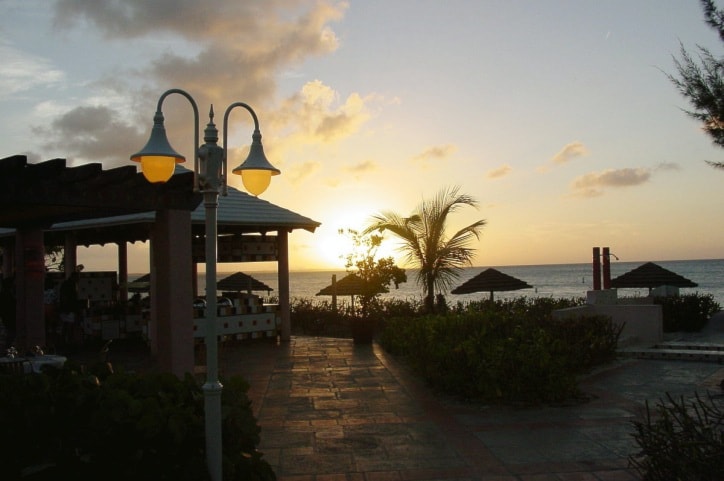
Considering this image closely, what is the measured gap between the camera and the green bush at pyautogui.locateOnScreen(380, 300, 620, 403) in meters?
8.38

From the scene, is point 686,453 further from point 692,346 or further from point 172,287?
point 692,346

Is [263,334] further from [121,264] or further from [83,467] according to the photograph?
[83,467]

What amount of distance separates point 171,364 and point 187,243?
137 cm

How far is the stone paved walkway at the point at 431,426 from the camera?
5730 mm

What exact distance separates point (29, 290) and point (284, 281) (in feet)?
18.8

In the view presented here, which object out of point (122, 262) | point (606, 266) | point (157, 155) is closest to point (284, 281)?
point (122, 262)

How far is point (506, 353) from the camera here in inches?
339

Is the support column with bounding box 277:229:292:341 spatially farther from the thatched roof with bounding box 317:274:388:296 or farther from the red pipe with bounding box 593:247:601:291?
the red pipe with bounding box 593:247:601:291

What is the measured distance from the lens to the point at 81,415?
4.54 metres

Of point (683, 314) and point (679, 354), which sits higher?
point (683, 314)

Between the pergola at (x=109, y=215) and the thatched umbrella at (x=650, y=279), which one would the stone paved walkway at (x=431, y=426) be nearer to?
the pergola at (x=109, y=215)

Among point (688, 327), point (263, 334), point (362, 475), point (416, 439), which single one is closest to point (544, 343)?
point (416, 439)

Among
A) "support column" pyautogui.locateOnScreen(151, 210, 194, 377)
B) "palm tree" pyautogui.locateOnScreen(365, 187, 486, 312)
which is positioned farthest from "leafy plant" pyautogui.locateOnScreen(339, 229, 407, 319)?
"support column" pyautogui.locateOnScreen(151, 210, 194, 377)

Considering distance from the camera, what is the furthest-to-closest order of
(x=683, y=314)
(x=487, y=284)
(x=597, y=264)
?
(x=487, y=284), (x=597, y=264), (x=683, y=314)
